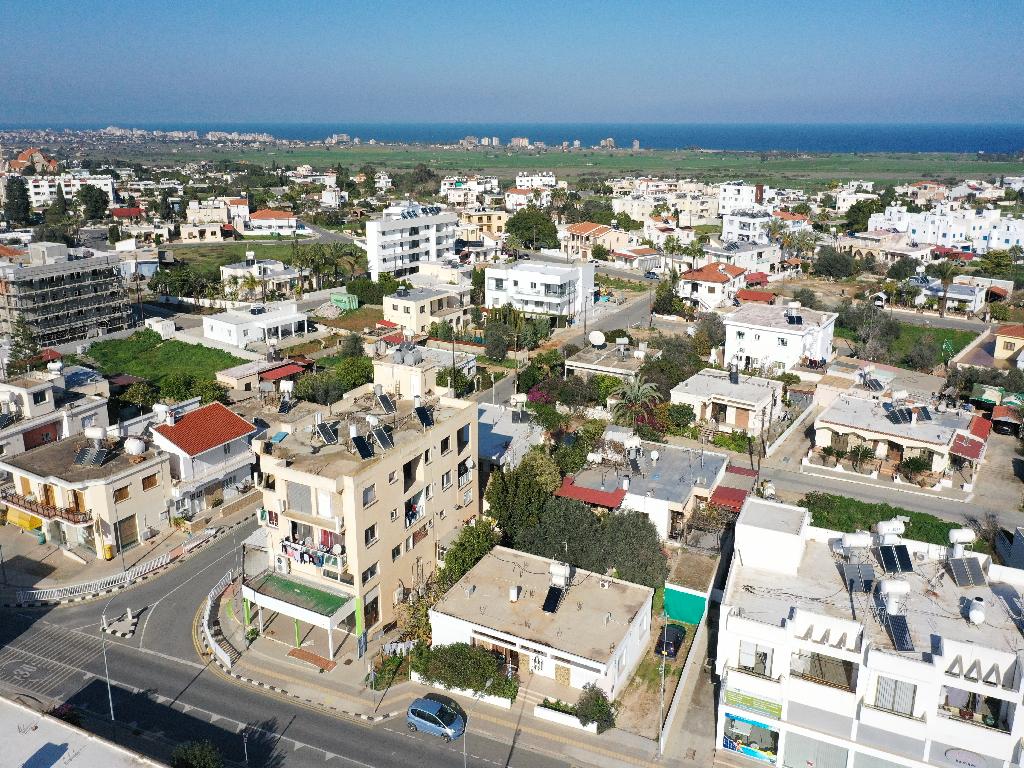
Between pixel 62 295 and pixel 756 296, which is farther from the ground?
pixel 62 295

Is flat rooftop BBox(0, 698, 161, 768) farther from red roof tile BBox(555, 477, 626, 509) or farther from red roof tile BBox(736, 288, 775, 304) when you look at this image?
red roof tile BBox(736, 288, 775, 304)

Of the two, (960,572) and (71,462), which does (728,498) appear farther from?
(71,462)

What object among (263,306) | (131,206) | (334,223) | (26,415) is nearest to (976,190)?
(334,223)

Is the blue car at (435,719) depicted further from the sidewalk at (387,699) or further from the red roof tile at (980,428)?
the red roof tile at (980,428)

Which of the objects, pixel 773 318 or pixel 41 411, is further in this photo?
pixel 773 318

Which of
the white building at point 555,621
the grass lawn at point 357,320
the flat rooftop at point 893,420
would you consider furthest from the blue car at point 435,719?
the grass lawn at point 357,320

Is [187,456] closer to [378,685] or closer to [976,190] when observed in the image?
[378,685]

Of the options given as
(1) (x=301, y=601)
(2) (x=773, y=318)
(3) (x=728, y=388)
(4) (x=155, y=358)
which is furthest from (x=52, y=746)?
(2) (x=773, y=318)

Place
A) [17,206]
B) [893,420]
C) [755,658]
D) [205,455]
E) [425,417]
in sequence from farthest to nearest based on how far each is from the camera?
1. [17,206]
2. [893,420]
3. [205,455]
4. [425,417]
5. [755,658]
